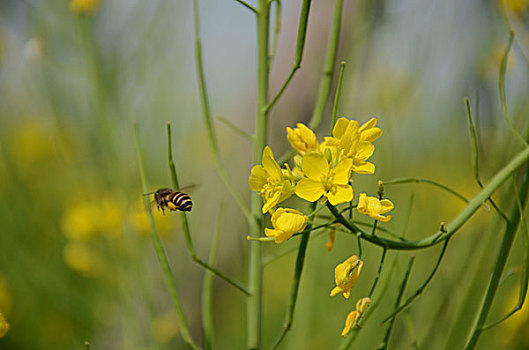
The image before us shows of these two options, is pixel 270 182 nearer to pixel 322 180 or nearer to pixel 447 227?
pixel 322 180

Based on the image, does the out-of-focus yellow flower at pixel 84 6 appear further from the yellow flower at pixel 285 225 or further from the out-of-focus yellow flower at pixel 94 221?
the yellow flower at pixel 285 225

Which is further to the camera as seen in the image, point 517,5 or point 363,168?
point 517,5

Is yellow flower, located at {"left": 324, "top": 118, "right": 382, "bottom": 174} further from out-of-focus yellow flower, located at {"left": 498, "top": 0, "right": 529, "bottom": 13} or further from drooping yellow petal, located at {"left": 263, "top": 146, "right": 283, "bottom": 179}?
out-of-focus yellow flower, located at {"left": 498, "top": 0, "right": 529, "bottom": 13}

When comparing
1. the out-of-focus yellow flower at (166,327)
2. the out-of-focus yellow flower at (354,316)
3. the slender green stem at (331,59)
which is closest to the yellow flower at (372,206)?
the out-of-focus yellow flower at (354,316)

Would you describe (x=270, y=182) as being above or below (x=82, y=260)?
above

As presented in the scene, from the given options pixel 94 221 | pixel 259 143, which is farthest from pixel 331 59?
pixel 94 221

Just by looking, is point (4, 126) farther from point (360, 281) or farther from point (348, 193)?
point (348, 193)
